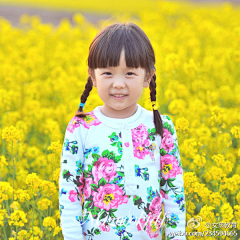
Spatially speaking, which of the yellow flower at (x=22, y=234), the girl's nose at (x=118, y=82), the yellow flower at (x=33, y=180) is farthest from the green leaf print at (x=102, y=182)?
the yellow flower at (x=22, y=234)

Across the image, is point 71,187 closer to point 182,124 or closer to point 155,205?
point 155,205

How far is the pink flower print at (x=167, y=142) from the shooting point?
1790 millimetres

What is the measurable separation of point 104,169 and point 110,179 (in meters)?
0.05

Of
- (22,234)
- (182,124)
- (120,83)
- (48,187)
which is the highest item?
(120,83)

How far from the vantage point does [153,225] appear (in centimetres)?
175

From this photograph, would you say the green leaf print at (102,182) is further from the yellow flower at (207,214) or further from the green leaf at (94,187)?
the yellow flower at (207,214)

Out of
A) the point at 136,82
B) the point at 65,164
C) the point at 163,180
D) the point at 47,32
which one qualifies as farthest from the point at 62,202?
the point at 47,32

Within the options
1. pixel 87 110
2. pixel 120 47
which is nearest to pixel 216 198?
pixel 120 47

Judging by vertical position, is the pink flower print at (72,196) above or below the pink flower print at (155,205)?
above

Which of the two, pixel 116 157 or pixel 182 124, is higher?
pixel 182 124

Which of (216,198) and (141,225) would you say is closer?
(141,225)

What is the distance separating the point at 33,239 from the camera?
209 centimetres

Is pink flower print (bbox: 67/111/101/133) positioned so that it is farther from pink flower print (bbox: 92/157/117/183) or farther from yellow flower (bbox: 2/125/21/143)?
yellow flower (bbox: 2/125/21/143)

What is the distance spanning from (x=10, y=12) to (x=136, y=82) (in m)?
12.6
